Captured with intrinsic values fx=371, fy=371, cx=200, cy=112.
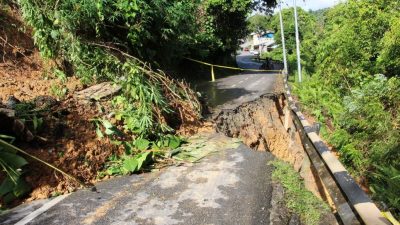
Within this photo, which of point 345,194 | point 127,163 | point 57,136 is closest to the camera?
point 345,194

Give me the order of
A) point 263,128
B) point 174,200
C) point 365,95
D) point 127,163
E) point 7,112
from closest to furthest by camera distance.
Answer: point 174,200 < point 7,112 < point 127,163 < point 263,128 < point 365,95

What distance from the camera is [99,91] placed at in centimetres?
769

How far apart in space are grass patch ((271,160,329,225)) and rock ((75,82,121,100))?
12.3 feet

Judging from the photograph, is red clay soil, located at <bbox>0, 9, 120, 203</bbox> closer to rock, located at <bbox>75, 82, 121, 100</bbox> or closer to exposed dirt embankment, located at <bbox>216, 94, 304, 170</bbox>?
rock, located at <bbox>75, 82, 121, 100</bbox>

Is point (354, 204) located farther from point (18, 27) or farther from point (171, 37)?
point (18, 27)

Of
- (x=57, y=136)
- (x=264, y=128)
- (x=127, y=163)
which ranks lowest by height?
(x=264, y=128)

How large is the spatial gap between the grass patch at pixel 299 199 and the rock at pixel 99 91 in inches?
147

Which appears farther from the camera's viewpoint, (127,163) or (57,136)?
(57,136)

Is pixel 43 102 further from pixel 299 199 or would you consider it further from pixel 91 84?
pixel 299 199

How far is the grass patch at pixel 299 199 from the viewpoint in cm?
433

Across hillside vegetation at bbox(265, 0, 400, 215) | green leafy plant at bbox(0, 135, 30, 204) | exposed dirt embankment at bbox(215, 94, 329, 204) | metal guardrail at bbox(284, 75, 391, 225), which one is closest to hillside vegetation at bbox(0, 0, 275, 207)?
green leafy plant at bbox(0, 135, 30, 204)

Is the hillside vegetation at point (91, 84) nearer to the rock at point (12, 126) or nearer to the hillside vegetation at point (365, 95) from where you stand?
the rock at point (12, 126)

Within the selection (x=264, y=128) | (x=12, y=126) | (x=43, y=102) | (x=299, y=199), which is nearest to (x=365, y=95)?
(x=264, y=128)

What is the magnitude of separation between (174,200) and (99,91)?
12.4ft
